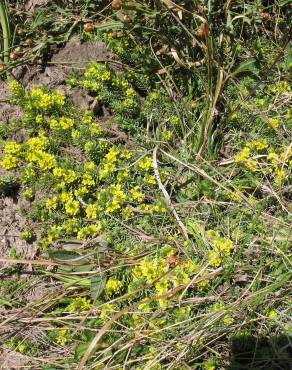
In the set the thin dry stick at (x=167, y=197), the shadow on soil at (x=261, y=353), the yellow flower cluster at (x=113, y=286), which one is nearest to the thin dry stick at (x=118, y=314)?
the yellow flower cluster at (x=113, y=286)

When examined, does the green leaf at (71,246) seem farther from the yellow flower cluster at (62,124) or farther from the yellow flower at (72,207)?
the yellow flower cluster at (62,124)

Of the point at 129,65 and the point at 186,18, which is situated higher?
the point at 186,18

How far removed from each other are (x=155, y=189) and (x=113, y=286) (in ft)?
2.59

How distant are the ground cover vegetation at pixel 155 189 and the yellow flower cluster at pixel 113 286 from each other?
0.05 ft

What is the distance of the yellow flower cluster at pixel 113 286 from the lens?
3514mm

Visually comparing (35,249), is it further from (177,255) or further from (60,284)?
(177,255)

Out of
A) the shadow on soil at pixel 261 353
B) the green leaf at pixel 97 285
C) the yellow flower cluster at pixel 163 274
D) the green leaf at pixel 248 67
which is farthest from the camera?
the green leaf at pixel 248 67

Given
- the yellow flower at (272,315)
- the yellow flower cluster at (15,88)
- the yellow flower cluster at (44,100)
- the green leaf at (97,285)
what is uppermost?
A: the yellow flower cluster at (15,88)

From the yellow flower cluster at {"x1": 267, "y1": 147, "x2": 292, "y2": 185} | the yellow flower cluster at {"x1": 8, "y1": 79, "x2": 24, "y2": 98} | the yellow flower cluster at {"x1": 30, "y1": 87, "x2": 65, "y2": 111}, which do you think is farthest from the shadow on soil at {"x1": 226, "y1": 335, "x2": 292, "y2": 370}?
the yellow flower cluster at {"x1": 8, "y1": 79, "x2": 24, "y2": 98}

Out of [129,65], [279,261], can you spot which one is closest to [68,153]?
[129,65]

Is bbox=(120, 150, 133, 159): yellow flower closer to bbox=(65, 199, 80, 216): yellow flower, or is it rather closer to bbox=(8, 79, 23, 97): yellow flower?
bbox=(65, 199, 80, 216): yellow flower

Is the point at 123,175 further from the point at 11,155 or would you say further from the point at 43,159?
the point at 11,155

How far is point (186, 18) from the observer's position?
4.04m

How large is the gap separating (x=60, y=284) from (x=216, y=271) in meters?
1.12
